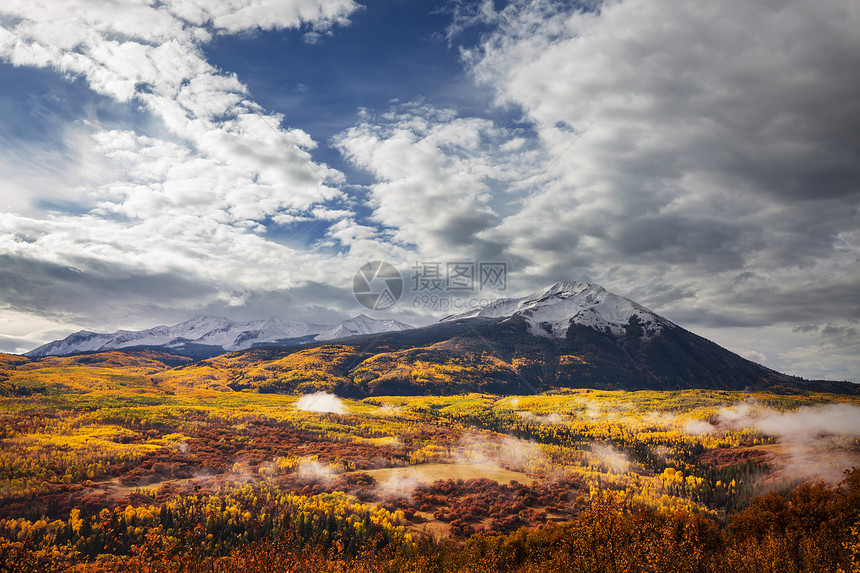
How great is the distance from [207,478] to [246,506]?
37.1 metres

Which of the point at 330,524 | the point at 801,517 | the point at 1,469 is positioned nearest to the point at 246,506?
the point at 330,524

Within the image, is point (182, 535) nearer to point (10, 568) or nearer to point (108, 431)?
point (10, 568)

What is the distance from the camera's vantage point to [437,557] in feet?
280

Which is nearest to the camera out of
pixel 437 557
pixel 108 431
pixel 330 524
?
pixel 437 557

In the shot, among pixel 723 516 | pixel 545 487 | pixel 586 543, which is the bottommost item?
pixel 723 516

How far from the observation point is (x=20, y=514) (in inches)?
3846

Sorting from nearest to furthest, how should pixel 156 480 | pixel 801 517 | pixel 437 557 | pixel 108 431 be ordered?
pixel 437 557, pixel 801 517, pixel 156 480, pixel 108 431

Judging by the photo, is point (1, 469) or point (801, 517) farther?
point (1, 469)

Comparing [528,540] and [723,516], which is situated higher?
[528,540]

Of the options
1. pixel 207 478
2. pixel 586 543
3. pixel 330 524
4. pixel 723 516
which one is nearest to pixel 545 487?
pixel 723 516

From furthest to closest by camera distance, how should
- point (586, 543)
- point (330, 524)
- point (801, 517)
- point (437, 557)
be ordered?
point (330, 524) < point (801, 517) < point (437, 557) < point (586, 543)

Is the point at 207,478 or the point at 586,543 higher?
the point at 586,543

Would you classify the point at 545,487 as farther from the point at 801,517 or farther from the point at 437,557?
the point at 437,557

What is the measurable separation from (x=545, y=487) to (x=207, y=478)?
139 m
